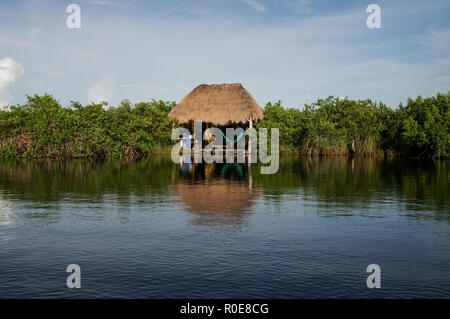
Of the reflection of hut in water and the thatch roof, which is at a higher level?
the thatch roof

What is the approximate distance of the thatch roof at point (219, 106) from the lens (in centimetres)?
4344

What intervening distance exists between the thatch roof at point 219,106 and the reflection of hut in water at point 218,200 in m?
22.7

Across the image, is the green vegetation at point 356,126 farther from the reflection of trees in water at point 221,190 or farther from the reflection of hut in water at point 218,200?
the reflection of hut in water at point 218,200

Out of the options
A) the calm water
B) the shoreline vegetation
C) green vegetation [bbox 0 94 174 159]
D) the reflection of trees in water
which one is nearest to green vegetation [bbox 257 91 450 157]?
the shoreline vegetation

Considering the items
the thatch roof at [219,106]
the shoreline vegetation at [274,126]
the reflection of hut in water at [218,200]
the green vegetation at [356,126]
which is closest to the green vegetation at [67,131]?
the shoreline vegetation at [274,126]

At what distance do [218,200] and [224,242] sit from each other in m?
5.76

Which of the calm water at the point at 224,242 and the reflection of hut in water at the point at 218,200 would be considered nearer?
the calm water at the point at 224,242

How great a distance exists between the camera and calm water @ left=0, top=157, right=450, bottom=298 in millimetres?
6871

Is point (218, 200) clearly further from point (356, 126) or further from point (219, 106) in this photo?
point (356, 126)

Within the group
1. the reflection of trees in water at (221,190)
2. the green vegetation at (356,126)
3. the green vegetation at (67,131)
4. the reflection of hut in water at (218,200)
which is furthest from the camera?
the green vegetation at (356,126)

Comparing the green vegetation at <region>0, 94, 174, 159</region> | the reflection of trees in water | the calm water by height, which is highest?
the green vegetation at <region>0, 94, 174, 159</region>

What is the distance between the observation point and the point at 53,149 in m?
39.9

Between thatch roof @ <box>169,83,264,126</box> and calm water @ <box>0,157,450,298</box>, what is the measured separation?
2603 centimetres

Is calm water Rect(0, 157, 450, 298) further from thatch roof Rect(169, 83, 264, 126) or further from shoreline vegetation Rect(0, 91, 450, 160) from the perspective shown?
thatch roof Rect(169, 83, 264, 126)
